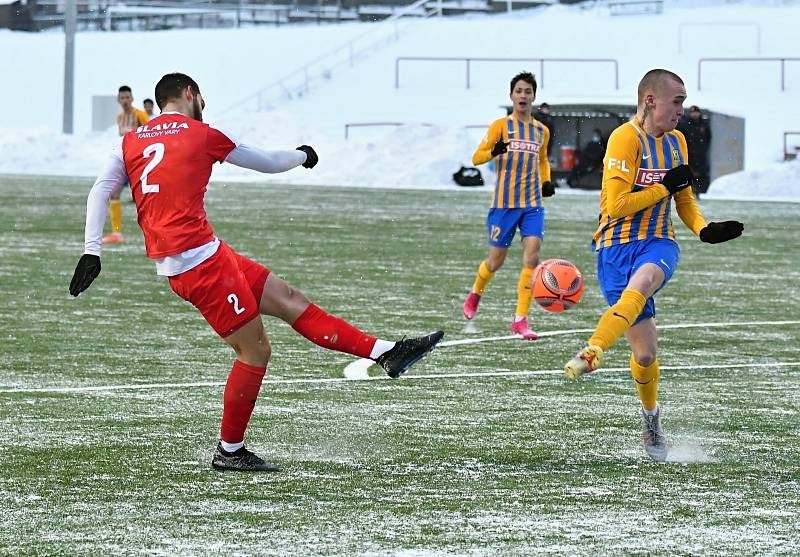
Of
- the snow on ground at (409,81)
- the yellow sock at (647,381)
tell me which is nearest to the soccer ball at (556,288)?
the yellow sock at (647,381)

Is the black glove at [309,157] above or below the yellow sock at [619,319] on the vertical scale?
above

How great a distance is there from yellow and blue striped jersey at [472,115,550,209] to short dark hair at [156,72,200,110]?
603 cm

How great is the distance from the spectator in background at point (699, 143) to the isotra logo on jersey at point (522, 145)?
20601mm

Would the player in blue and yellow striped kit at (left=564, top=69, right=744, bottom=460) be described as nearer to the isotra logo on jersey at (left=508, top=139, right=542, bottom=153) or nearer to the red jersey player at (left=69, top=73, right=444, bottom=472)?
the red jersey player at (left=69, top=73, right=444, bottom=472)

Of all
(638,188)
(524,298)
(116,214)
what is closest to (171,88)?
(638,188)

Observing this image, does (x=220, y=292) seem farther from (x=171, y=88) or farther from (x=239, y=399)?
(x=171, y=88)

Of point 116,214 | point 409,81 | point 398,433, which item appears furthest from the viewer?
point 409,81

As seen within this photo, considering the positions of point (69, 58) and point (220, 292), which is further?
point (69, 58)

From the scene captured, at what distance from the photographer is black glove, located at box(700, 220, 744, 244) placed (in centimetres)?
749

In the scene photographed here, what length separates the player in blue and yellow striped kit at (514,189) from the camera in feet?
43.2

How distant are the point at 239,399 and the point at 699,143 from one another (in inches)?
1209

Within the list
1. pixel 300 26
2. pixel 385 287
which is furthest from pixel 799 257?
pixel 300 26

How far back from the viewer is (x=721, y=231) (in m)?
7.49

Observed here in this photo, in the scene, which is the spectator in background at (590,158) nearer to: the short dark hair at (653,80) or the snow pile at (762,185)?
the snow pile at (762,185)
